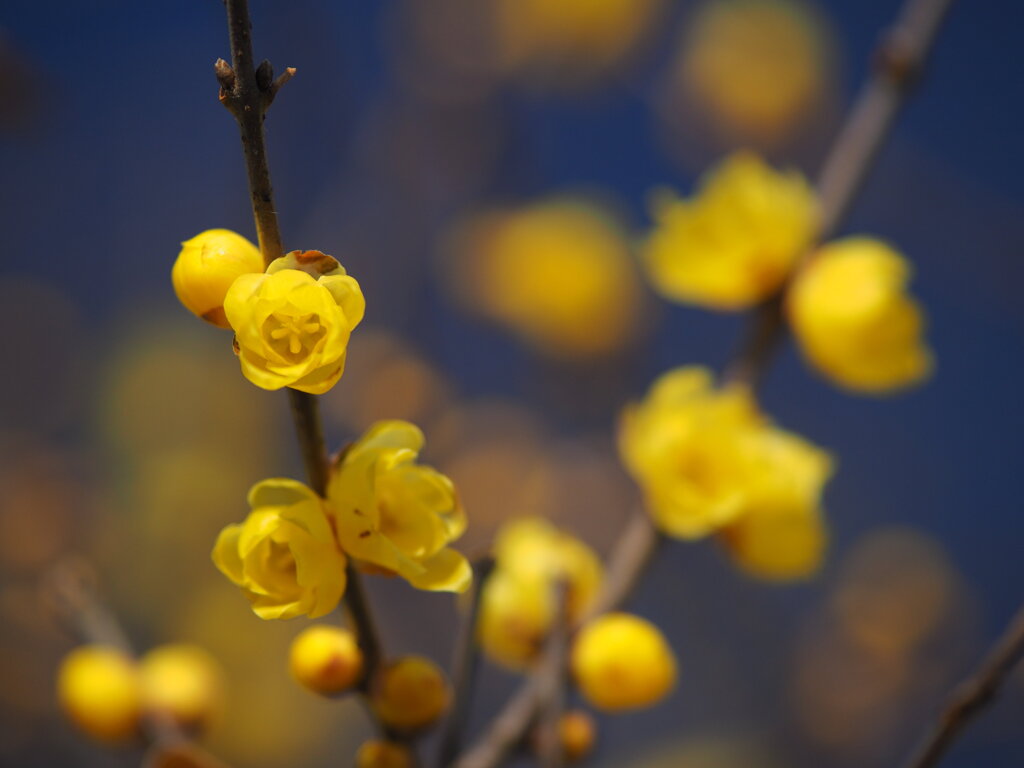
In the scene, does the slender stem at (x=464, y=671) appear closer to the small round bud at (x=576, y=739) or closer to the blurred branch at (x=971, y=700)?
the small round bud at (x=576, y=739)

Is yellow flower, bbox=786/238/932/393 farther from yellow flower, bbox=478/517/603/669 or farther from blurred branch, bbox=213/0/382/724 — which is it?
blurred branch, bbox=213/0/382/724

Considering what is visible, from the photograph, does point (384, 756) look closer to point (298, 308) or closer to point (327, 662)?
point (327, 662)

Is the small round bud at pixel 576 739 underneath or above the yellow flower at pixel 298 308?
underneath

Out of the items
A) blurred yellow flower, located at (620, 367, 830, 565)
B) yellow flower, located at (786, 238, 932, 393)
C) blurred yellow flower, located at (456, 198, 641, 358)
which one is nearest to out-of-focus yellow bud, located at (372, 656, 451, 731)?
blurred yellow flower, located at (620, 367, 830, 565)

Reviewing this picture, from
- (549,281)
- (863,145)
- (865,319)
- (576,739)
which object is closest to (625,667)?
(576,739)

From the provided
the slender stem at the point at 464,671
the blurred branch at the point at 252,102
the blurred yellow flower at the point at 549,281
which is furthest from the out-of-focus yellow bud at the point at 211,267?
the blurred yellow flower at the point at 549,281

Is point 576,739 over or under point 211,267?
under
